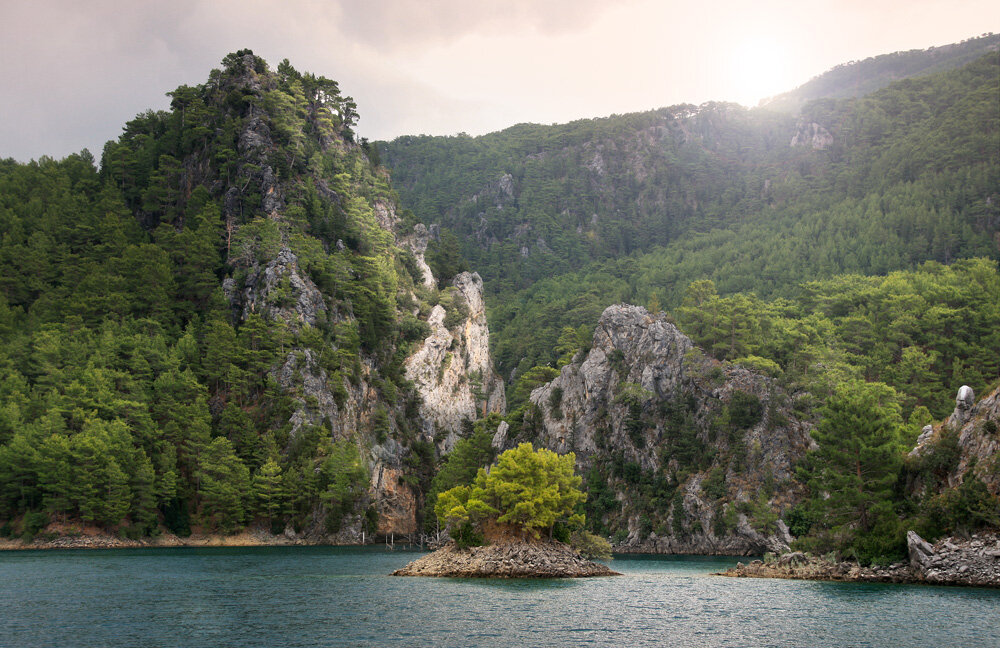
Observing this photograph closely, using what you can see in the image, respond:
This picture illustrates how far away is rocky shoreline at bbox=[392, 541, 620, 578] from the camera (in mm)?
68625

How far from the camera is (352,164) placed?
161 metres

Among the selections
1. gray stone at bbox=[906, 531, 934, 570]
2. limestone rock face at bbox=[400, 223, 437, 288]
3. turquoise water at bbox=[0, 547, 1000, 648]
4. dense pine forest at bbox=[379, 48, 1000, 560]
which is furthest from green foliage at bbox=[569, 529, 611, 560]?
limestone rock face at bbox=[400, 223, 437, 288]

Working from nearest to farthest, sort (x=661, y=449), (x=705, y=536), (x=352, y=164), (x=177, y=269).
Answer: (x=705, y=536) → (x=661, y=449) → (x=177, y=269) → (x=352, y=164)

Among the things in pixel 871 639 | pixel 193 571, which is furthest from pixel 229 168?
pixel 871 639

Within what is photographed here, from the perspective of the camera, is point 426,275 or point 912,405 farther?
point 426,275

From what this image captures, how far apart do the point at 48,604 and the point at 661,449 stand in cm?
9032

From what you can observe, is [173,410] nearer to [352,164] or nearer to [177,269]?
[177,269]

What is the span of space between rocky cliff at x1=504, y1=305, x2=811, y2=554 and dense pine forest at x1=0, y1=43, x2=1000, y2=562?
526mm

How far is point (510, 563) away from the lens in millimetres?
68750

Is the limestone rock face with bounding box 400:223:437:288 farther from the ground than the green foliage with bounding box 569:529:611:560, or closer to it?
farther from the ground

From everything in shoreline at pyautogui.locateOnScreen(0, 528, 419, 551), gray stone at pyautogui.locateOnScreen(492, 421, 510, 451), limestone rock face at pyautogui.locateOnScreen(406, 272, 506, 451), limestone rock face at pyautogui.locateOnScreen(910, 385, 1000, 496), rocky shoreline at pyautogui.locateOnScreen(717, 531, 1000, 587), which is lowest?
shoreline at pyautogui.locateOnScreen(0, 528, 419, 551)

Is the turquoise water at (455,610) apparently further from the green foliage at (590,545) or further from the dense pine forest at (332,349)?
the green foliage at (590,545)

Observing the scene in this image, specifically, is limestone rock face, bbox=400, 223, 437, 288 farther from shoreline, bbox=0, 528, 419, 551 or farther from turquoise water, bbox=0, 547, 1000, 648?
turquoise water, bbox=0, 547, 1000, 648

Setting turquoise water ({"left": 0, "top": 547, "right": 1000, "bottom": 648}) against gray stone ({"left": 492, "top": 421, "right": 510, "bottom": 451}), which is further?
gray stone ({"left": 492, "top": 421, "right": 510, "bottom": 451})
